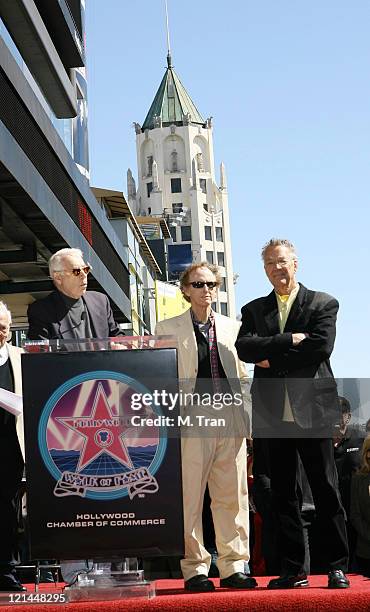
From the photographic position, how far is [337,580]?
6.41 m

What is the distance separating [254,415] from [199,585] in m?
0.94

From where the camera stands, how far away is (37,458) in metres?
6.21

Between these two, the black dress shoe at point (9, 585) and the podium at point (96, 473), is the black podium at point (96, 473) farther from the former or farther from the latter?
the black dress shoe at point (9, 585)

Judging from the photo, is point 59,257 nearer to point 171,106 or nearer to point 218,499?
point 218,499

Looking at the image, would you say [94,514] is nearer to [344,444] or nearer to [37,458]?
[37,458]

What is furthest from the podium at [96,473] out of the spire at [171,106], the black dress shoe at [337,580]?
the spire at [171,106]

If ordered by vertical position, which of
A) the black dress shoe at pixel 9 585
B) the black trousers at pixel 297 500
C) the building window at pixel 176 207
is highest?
the building window at pixel 176 207

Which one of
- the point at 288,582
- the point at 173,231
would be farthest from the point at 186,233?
the point at 288,582

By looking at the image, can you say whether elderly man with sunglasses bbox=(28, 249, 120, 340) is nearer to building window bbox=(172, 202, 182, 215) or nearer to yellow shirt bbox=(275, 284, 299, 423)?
yellow shirt bbox=(275, 284, 299, 423)

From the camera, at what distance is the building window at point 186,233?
174 m

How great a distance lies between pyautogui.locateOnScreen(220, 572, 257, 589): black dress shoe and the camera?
261 inches

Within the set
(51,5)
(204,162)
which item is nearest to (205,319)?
(51,5)

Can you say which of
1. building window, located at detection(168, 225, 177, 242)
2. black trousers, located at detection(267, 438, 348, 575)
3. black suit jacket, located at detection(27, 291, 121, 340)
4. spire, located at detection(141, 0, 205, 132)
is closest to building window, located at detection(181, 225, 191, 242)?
building window, located at detection(168, 225, 177, 242)

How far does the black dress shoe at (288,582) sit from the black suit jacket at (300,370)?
75 cm
